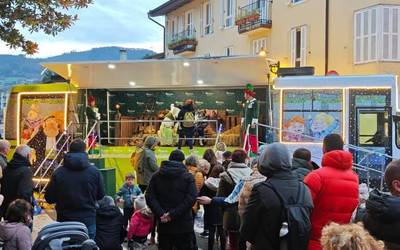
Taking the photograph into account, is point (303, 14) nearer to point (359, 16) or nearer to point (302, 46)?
point (302, 46)

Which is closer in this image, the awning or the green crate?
the green crate

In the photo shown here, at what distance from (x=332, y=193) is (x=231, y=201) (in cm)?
222

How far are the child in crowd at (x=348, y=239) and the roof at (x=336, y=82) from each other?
37.0 ft

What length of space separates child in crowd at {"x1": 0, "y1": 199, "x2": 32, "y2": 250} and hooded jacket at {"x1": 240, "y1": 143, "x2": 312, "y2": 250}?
2.23m

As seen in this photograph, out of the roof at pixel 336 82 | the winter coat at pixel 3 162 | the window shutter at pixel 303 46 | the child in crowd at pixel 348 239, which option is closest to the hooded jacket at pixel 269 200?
the child in crowd at pixel 348 239

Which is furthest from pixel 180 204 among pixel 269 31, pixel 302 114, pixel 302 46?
pixel 269 31

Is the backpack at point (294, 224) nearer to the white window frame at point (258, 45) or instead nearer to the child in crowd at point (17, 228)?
the child in crowd at point (17, 228)

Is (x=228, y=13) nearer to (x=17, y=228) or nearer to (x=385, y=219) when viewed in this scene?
(x=17, y=228)

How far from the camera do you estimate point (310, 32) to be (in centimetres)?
2456

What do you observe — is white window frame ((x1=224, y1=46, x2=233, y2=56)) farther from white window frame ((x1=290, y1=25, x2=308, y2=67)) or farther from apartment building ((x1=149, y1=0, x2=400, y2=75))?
white window frame ((x1=290, y1=25, x2=308, y2=67))

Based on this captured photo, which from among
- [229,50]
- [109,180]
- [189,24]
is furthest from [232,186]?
[189,24]

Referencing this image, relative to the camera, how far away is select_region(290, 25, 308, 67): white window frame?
2492cm

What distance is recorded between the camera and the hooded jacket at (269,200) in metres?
4.63

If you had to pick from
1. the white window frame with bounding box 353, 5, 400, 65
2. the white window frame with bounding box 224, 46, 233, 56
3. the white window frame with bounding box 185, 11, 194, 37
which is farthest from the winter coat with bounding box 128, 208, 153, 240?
the white window frame with bounding box 185, 11, 194, 37
